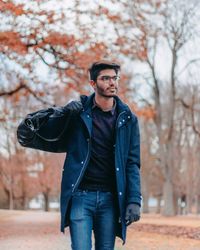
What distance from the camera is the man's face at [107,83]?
420 cm

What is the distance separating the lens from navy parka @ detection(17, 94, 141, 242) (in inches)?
160

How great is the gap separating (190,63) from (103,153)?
90.3 ft

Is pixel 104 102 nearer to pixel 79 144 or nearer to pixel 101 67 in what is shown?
pixel 101 67

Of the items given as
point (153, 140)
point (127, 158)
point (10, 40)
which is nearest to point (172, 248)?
point (10, 40)

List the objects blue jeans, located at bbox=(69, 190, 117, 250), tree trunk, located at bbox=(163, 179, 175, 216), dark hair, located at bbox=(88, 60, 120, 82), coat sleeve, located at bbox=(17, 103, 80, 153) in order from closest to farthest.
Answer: blue jeans, located at bbox=(69, 190, 117, 250)
coat sleeve, located at bbox=(17, 103, 80, 153)
dark hair, located at bbox=(88, 60, 120, 82)
tree trunk, located at bbox=(163, 179, 175, 216)

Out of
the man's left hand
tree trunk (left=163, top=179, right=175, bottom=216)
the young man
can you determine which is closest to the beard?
the young man

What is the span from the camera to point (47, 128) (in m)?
4.23

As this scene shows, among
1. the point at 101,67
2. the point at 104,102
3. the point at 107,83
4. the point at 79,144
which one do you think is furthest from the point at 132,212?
the point at 101,67

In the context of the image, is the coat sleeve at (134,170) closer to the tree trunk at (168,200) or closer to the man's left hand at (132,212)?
the man's left hand at (132,212)

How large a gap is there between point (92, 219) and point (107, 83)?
1018 mm

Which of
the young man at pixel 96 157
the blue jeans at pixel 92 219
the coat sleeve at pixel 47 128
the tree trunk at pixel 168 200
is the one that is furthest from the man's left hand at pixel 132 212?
the tree trunk at pixel 168 200

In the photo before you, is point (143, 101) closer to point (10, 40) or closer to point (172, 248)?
point (10, 40)

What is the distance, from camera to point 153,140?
157 ft

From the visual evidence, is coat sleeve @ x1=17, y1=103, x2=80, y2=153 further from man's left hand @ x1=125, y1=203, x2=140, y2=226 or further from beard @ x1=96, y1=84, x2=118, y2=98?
man's left hand @ x1=125, y1=203, x2=140, y2=226
